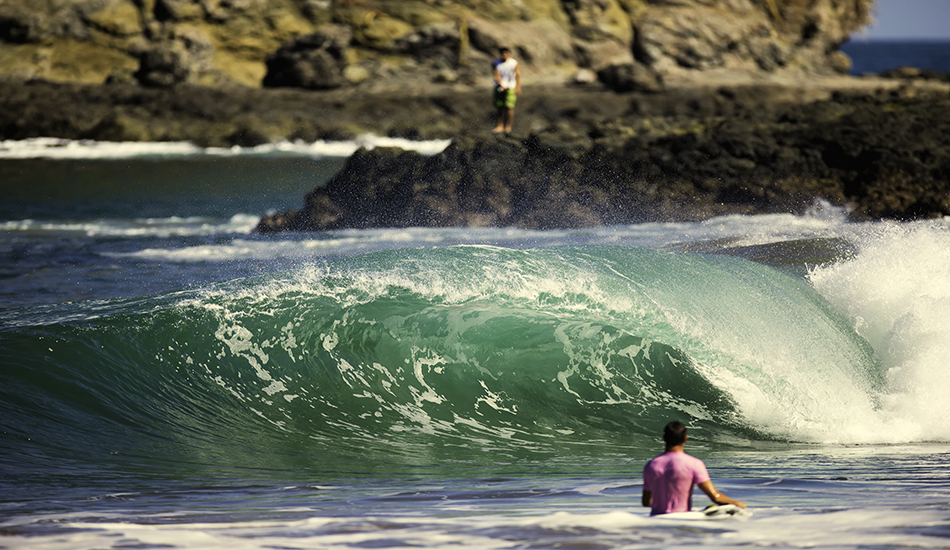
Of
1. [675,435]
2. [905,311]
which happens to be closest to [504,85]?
[905,311]

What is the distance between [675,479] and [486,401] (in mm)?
3080

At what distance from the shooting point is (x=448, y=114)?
31719 mm

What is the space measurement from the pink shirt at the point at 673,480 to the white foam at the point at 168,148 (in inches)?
978

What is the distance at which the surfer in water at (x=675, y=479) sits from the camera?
3859 millimetres

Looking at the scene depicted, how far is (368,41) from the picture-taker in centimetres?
3788

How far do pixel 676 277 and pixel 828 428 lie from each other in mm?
2066

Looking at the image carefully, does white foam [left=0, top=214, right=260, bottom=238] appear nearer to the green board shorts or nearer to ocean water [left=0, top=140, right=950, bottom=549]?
the green board shorts

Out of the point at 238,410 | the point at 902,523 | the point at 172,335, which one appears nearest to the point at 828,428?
the point at 902,523

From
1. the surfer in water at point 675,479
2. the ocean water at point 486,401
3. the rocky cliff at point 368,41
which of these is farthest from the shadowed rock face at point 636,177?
the rocky cliff at point 368,41

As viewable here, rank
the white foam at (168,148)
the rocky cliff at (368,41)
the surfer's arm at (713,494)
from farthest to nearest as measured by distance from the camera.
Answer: the rocky cliff at (368,41) < the white foam at (168,148) < the surfer's arm at (713,494)

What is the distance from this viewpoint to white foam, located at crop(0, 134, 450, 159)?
28.7 metres

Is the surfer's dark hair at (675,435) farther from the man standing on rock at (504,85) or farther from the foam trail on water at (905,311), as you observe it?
the man standing on rock at (504,85)

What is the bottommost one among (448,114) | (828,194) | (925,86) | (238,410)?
(238,410)

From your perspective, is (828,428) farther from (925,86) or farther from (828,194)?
(925,86)
